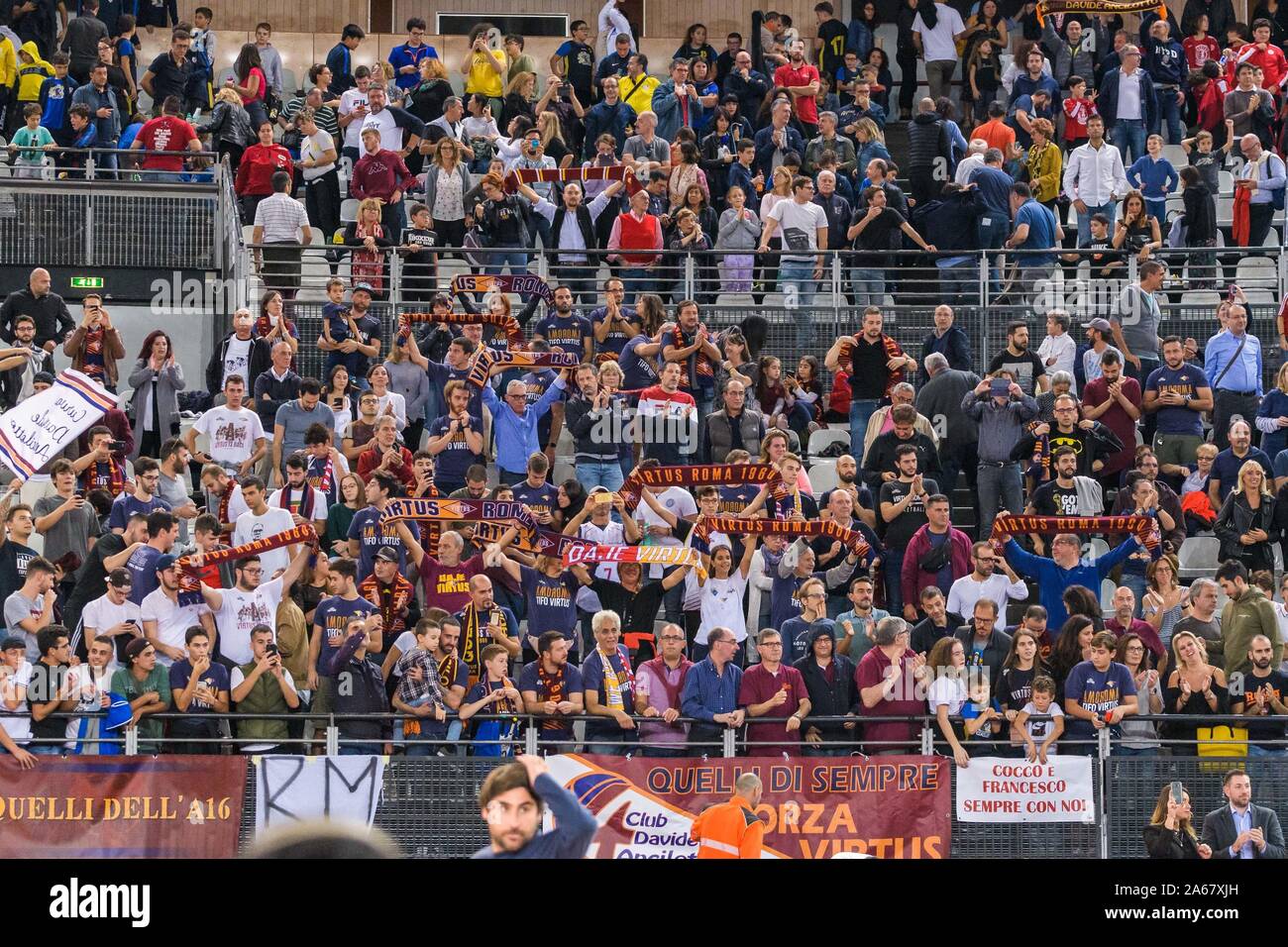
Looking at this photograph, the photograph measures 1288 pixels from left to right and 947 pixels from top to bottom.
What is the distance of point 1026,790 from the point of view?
1452cm

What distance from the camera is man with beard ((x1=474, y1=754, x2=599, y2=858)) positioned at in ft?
20.7

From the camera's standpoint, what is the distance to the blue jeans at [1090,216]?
2308 cm

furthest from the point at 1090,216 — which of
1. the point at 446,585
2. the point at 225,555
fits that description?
the point at 225,555

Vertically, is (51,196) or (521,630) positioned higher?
(51,196)

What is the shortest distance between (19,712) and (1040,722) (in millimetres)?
6785

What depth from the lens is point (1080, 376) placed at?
1991cm

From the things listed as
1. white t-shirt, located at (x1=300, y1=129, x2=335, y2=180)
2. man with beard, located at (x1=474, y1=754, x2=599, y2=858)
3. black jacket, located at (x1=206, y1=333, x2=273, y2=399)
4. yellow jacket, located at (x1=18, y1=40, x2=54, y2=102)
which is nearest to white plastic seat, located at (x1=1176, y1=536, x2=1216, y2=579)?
black jacket, located at (x1=206, y1=333, x2=273, y2=399)

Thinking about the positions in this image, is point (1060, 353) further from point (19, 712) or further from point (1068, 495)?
point (19, 712)

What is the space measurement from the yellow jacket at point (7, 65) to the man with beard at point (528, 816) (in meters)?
19.4
